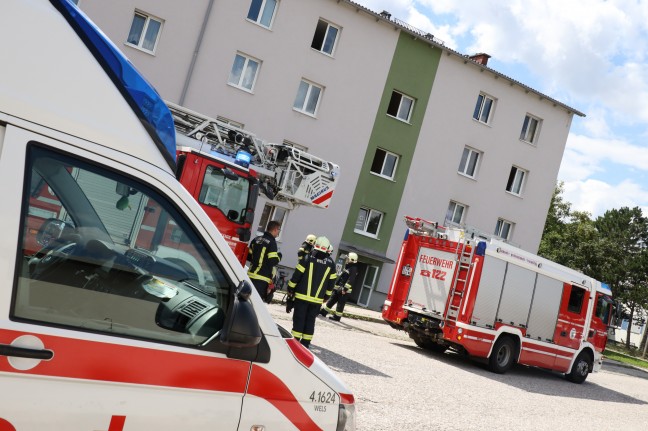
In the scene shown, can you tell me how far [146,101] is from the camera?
306 cm

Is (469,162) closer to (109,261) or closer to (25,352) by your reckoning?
(109,261)

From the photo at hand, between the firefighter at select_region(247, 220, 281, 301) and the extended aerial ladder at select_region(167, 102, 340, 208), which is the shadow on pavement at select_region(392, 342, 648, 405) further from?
the firefighter at select_region(247, 220, 281, 301)

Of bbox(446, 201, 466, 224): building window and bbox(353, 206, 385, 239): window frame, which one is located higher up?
bbox(446, 201, 466, 224): building window

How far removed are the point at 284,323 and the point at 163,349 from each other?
1148 cm

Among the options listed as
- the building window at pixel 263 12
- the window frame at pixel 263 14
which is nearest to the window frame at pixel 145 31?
the window frame at pixel 263 14

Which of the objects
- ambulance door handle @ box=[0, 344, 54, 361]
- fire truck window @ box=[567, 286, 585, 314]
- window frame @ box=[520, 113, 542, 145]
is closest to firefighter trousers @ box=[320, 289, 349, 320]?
fire truck window @ box=[567, 286, 585, 314]

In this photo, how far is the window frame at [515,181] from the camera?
34406 millimetres

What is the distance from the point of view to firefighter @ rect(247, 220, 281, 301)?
1154 cm

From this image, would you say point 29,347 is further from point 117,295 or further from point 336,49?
point 336,49

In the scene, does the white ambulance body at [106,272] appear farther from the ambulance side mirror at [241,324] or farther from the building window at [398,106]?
the building window at [398,106]

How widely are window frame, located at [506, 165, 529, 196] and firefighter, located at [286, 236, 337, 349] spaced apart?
25.1m

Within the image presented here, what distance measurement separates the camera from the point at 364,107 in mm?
29391

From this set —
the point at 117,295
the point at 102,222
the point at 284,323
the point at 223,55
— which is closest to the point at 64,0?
the point at 102,222

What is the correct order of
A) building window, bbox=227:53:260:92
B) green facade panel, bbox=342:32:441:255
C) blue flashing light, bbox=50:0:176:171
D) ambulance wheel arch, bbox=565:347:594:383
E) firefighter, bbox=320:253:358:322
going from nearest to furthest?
blue flashing light, bbox=50:0:176:171
ambulance wheel arch, bbox=565:347:594:383
firefighter, bbox=320:253:358:322
building window, bbox=227:53:260:92
green facade panel, bbox=342:32:441:255
